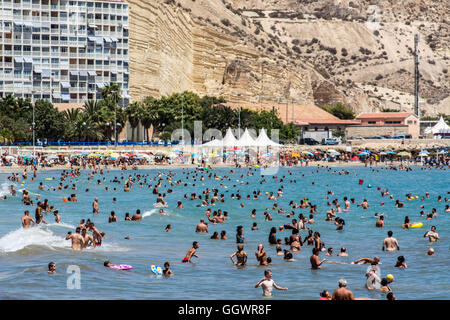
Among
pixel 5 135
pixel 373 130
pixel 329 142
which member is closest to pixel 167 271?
pixel 5 135

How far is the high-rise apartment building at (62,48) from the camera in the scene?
10731cm

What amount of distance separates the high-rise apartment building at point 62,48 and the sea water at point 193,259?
Answer: 5902 cm

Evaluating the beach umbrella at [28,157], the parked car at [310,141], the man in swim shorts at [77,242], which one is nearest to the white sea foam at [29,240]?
the man in swim shorts at [77,242]

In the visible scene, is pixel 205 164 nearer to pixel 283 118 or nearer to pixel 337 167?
pixel 337 167

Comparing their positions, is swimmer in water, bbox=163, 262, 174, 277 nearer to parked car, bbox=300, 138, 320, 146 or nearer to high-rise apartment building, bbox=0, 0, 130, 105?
high-rise apartment building, bbox=0, 0, 130, 105

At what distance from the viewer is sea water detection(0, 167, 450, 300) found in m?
20.6

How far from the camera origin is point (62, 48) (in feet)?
359

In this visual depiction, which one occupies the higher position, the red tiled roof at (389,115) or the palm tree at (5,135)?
the red tiled roof at (389,115)

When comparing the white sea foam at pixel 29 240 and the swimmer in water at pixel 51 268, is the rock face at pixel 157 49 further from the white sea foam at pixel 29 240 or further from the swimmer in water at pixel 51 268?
the swimmer in water at pixel 51 268

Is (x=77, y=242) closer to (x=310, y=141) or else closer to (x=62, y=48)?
(x=62, y=48)

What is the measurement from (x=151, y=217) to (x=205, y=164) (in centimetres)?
4561

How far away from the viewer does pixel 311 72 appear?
165 metres

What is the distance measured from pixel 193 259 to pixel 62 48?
8939cm
